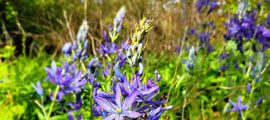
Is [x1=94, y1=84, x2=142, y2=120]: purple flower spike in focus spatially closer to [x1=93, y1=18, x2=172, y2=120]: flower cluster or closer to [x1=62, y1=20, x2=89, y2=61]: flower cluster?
[x1=93, y1=18, x2=172, y2=120]: flower cluster

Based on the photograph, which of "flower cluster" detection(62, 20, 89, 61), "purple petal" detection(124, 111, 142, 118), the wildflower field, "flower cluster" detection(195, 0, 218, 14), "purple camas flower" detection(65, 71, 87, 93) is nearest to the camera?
"purple petal" detection(124, 111, 142, 118)

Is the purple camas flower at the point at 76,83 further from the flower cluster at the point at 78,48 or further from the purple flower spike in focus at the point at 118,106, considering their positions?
the purple flower spike in focus at the point at 118,106

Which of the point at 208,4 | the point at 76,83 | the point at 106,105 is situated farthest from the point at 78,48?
the point at 208,4

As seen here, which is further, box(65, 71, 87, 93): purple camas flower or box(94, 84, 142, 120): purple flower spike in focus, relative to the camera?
box(65, 71, 87, 93): purple camas flower

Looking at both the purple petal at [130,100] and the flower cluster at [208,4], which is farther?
the flower cluster at [208,4]

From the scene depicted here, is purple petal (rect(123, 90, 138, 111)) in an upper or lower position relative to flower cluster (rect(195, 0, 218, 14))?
lower

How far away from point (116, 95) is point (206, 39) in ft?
9.08

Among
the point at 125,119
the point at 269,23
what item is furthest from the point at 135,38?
the point at 269,23

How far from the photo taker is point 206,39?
3.11m

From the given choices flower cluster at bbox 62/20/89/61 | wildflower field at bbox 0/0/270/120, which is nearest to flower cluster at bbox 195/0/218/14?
wildflower field at bbox 0/0/270/120

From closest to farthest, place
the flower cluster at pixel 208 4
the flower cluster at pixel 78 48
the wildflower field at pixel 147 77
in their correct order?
the wildflower field at pixel 147 77, the flower cluster at pixel 78 48, the flower cluster at pixel 208 4

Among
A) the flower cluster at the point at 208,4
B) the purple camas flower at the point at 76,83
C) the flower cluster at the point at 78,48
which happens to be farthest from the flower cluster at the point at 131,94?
the flower cluster at the point at 208,4

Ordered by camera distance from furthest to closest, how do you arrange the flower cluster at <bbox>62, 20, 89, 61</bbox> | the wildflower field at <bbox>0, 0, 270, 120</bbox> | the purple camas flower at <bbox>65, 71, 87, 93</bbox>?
the flower cluster at <bbox>62, 20, 89, 61</bbox> < the purple camas flower at <bbox>65, 71, 87, 93</bbox> < the wildflower field at <bbox>0, 0, 270, 120</bbox>

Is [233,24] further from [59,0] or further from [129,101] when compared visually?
[59,0]
